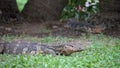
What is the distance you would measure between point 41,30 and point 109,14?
202cm

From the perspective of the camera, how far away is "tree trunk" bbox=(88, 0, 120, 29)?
894 centimetres

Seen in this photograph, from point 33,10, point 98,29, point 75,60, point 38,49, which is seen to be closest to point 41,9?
point 33,10

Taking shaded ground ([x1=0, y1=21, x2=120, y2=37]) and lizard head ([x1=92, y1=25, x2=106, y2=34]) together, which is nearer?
shaded ground ([x1=0, y1=21, x2=120, y2=37])

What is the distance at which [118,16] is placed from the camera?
29.7 feet

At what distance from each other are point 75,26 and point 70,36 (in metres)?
0.89

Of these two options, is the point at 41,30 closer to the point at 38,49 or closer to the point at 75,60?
the point at 38,49

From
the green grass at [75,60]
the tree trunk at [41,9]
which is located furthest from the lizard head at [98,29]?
the green grass at [75,60]

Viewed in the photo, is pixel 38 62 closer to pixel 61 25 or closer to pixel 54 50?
pixel 54 50

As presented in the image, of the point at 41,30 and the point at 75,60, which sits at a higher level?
the point at 75,60

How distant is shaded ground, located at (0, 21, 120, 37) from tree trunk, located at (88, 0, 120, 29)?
0.86 feet

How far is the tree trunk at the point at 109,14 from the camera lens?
8.94 meters

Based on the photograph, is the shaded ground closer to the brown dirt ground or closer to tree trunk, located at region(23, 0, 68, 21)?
the brown dirt ground

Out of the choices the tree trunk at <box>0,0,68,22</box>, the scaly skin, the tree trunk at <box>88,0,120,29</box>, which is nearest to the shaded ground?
the tree trunk at <box>88,0,120,29</box>

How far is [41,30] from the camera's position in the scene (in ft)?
28.8
